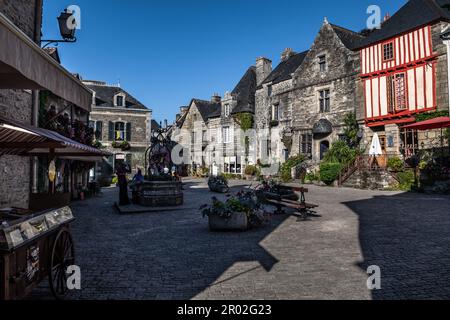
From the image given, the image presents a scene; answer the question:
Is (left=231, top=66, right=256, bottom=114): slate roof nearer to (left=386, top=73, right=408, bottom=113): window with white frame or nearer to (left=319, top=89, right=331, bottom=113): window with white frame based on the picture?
(left=319, top=89, right=331, bottom=113): window with white frame

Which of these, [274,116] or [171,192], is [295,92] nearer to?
[274,116]

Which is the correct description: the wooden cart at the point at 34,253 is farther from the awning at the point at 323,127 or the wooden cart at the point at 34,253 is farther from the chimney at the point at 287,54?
the chimney at the point at 287,54

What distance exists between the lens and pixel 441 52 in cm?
1636

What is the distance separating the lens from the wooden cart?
9.33 feet

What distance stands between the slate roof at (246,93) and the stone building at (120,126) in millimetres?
9085

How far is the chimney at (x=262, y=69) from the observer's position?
31.2 metres

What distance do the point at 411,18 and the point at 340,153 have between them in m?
8.96

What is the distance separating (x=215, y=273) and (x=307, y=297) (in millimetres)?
1454

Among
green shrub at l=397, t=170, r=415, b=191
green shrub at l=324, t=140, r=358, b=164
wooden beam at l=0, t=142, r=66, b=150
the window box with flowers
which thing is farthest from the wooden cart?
the window box with flowers

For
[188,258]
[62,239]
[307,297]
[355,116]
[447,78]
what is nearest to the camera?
[307,297]

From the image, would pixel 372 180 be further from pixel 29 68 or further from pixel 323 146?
pixel 29 68

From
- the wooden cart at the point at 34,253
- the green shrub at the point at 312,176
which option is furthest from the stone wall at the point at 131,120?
the wooden cart at the point at 34,253

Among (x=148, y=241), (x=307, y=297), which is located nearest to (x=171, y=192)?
(x=148, y=241)

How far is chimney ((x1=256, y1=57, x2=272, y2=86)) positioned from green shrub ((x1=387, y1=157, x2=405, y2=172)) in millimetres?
16550
